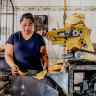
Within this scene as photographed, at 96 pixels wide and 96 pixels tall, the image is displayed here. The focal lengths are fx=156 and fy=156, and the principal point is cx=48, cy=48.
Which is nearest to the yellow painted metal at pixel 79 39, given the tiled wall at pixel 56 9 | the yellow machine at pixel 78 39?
the yellow machine at pixel 78 39

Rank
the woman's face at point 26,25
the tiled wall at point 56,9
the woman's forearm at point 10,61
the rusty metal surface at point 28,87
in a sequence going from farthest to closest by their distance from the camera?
the tiled wall at point 56,9
the woman's face at point 26,25
the woman's forearm at point 10,61
the rusty metal surface at point 28,87

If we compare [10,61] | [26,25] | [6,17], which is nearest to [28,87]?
[10,61]

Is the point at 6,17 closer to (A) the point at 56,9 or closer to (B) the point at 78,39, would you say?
(A) the point at 56,9

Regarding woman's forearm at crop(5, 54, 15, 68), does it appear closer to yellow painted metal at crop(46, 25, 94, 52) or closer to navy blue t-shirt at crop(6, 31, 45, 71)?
navy blue t-shirt at crop(6, 31, 45, 71)

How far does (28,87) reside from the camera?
4.09ft

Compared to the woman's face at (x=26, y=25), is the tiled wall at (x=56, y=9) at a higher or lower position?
higher

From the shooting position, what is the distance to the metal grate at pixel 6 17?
3.74 metres

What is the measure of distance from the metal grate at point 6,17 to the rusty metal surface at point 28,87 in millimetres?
2643

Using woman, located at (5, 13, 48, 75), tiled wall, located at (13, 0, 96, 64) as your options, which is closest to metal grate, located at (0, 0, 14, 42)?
tiled wall, located at (13, 0, 96, 64)

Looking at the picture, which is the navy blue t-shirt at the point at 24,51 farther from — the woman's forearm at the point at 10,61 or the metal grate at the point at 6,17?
the metal grate at the point at 6,17

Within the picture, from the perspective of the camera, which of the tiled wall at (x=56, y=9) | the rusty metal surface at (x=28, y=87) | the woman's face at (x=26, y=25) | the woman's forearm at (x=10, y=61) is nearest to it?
the rusty metal surface at (x=28, y=87)

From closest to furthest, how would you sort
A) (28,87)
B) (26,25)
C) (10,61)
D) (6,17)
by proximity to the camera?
(28,87) < (10,61) < (26,25) < (6,17)

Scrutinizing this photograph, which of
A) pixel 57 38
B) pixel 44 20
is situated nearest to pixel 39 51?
pixel 57 38

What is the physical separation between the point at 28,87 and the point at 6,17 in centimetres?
281
